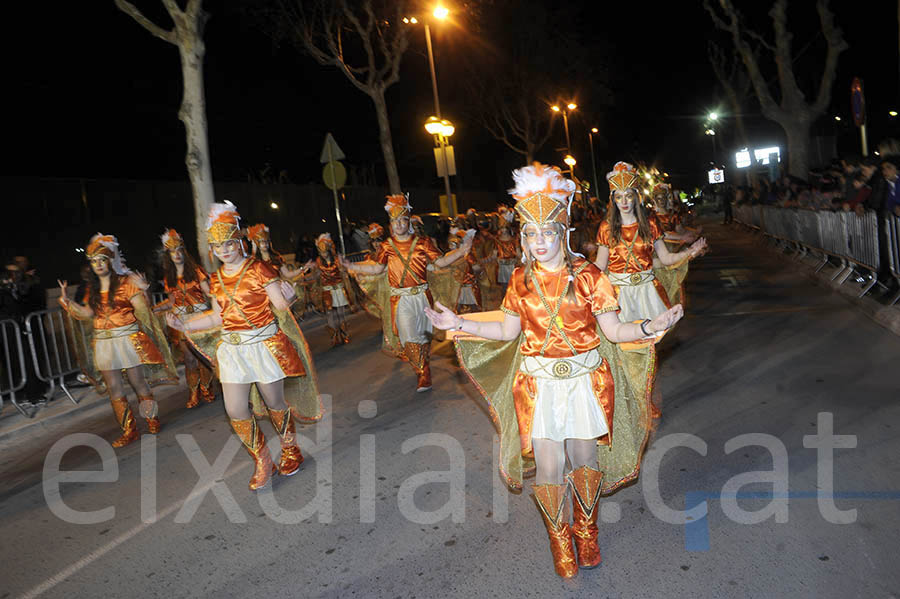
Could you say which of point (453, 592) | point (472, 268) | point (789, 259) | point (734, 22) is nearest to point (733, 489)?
point (453, 592)

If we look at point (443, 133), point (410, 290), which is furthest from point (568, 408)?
point (443, 133)

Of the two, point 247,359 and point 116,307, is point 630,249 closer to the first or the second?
point 247,359

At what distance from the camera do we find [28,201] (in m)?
15.3

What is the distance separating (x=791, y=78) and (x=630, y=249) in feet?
65.1

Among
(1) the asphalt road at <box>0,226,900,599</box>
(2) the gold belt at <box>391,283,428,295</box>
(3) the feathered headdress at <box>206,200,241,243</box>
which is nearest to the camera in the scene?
(1) the asphalt road at <box>0,226,900,599</box>

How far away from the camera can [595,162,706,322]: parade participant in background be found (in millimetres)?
6496

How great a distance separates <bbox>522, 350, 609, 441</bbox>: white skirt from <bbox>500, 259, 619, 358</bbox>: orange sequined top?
8cm

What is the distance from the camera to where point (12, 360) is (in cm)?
912

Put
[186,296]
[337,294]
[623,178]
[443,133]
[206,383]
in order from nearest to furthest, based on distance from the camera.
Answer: [623,178] < [186,296] < [206,383] < [337,294] < [443,133]

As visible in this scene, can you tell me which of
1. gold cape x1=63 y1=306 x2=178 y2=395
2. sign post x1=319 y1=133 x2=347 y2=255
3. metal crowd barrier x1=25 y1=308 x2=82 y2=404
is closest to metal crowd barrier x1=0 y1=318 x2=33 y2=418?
metal crowd barrier x1=25 y1=308 x2=82 y2=404

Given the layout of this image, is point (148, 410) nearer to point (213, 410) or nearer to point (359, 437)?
point (213, 410)

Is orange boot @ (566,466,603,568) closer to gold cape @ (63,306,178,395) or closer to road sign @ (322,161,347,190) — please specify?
gold cape @ (63,306,178,395)

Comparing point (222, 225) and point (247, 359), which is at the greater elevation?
point (222, 225)

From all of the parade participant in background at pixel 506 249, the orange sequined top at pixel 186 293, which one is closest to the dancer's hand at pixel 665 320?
the orange sequined top at pixel 186 293
